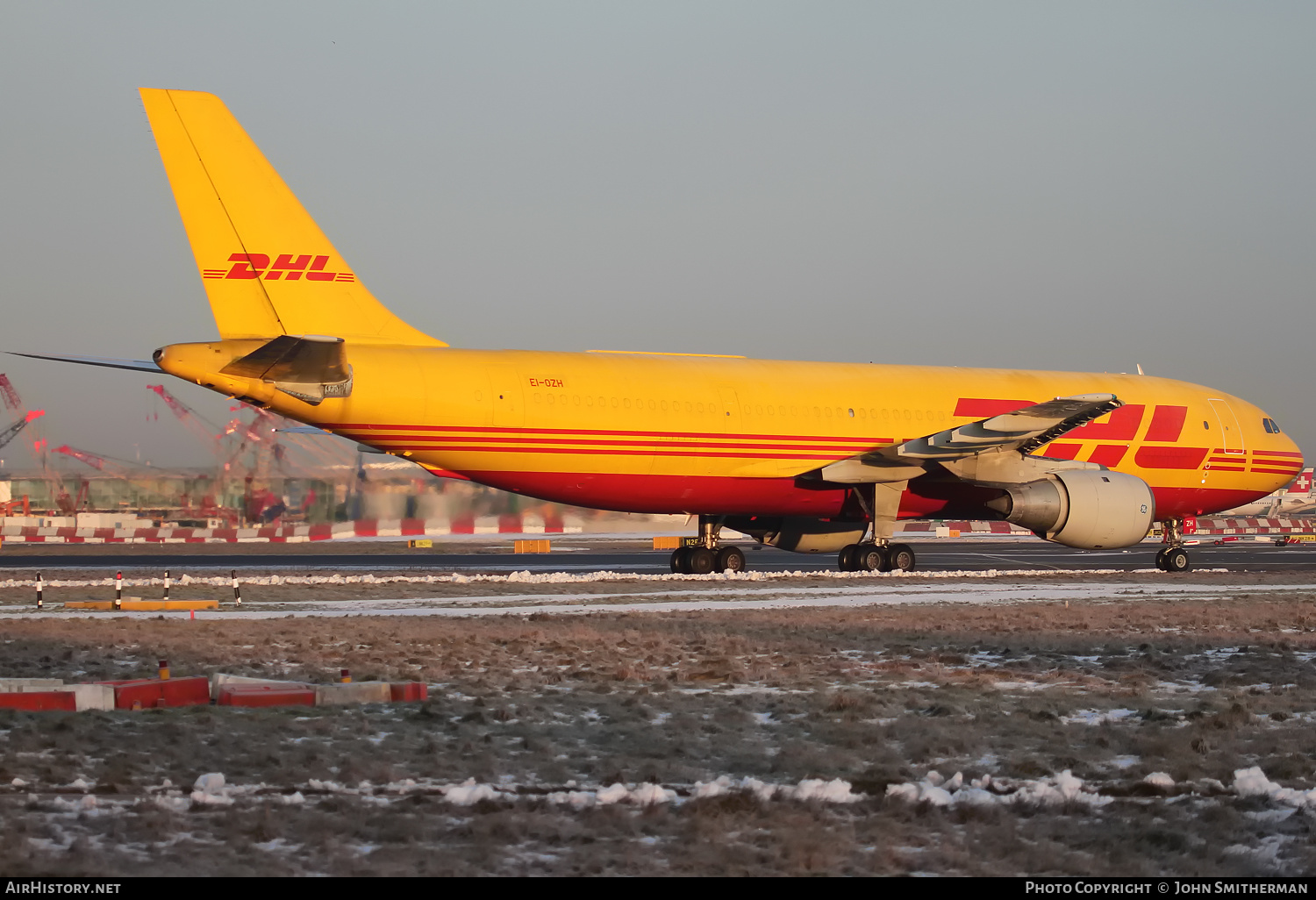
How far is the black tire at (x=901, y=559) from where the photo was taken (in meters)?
28.7

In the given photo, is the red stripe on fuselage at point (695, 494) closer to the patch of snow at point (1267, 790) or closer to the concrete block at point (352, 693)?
the concrete block at point (352, 693)

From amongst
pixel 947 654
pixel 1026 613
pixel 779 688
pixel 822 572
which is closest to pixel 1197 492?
pixel 822 572

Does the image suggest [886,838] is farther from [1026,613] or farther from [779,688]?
[1026,613]

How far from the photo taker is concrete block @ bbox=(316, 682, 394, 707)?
966cm

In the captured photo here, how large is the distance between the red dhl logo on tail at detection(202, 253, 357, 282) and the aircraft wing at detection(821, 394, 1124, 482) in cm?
1106

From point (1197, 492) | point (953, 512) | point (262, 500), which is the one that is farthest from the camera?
point (262, 500)

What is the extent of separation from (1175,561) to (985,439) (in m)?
7.63

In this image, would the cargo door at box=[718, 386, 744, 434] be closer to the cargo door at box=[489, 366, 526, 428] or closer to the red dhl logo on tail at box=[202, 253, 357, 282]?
the cargo door at box=[489, 366, 526, 428]

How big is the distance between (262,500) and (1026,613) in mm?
47541

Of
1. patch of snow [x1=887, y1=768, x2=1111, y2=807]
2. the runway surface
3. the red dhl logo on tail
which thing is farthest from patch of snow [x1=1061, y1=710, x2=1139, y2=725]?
the runway surface

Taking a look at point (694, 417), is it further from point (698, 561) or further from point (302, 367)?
point (302, 367)

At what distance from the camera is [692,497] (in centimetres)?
2741

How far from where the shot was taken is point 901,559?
28859 millimetres
